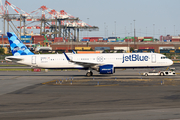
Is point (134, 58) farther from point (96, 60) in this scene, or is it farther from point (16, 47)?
point (16, 47)

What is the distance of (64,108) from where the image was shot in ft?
72.2

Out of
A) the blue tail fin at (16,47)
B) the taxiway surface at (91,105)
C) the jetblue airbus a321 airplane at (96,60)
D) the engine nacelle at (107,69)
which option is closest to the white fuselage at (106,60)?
the jetblue airbus a321 airplane at (96,60)

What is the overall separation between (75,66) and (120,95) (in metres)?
22.9

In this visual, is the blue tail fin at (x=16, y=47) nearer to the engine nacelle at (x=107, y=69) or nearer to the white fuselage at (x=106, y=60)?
the white fuselage at (x=106, y=60)

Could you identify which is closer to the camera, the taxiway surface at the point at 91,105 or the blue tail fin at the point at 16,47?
the taxiway surface at the point at 91,105

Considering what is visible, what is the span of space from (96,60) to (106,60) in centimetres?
201

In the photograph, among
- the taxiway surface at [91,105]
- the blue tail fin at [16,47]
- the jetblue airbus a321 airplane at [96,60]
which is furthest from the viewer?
the blue tail fin at [16,47]

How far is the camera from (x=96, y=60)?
1959 inches

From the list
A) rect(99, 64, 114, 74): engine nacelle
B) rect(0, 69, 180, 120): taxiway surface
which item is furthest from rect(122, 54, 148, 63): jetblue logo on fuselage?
rect(0, 69, 180, 120): taxiway surface

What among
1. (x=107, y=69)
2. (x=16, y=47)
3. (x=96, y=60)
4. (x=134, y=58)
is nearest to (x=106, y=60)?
(x=96, y=60)

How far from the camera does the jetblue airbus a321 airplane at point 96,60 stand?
48.9 m

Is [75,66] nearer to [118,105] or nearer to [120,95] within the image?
[120,95]

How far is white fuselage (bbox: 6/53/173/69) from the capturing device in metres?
48.9

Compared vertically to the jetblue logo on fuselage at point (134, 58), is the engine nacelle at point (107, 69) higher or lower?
lower
